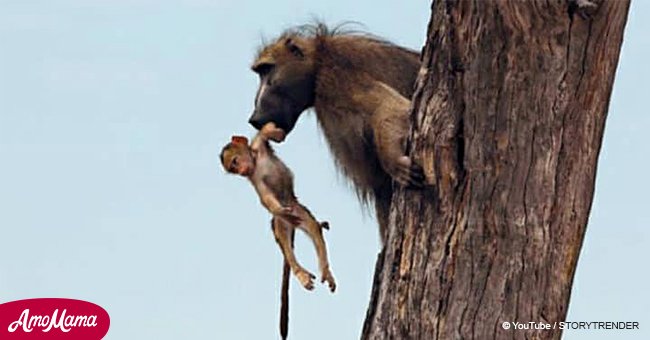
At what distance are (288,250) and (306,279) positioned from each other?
9.7 inches

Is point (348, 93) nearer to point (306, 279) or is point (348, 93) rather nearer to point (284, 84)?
point (284, 84)

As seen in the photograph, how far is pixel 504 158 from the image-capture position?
493cm

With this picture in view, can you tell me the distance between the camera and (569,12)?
15.5 feet

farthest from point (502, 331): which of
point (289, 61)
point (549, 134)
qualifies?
point (289, 61)

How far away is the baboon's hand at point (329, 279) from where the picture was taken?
19.3 ft

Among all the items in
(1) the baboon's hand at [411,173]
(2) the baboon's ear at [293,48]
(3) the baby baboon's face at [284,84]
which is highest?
(2) the baboon's ear at [293,48]

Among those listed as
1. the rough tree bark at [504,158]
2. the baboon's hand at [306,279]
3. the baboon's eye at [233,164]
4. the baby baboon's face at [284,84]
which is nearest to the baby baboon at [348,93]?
the baby baboon's face at [284,84]

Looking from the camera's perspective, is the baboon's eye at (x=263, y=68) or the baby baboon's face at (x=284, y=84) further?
the baboon's eye at (x=263, y=68)

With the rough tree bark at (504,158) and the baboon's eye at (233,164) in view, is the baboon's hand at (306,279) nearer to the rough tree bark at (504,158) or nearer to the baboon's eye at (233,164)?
the baboon's eye at (233,164)

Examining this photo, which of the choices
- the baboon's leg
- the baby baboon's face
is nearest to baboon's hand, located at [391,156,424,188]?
the baboon's leg

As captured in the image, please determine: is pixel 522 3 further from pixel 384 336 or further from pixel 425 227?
pixel 384 336

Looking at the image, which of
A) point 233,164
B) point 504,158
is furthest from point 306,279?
point 504,158

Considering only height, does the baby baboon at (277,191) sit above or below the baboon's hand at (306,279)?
above

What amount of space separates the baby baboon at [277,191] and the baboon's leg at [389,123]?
18.6 inches
